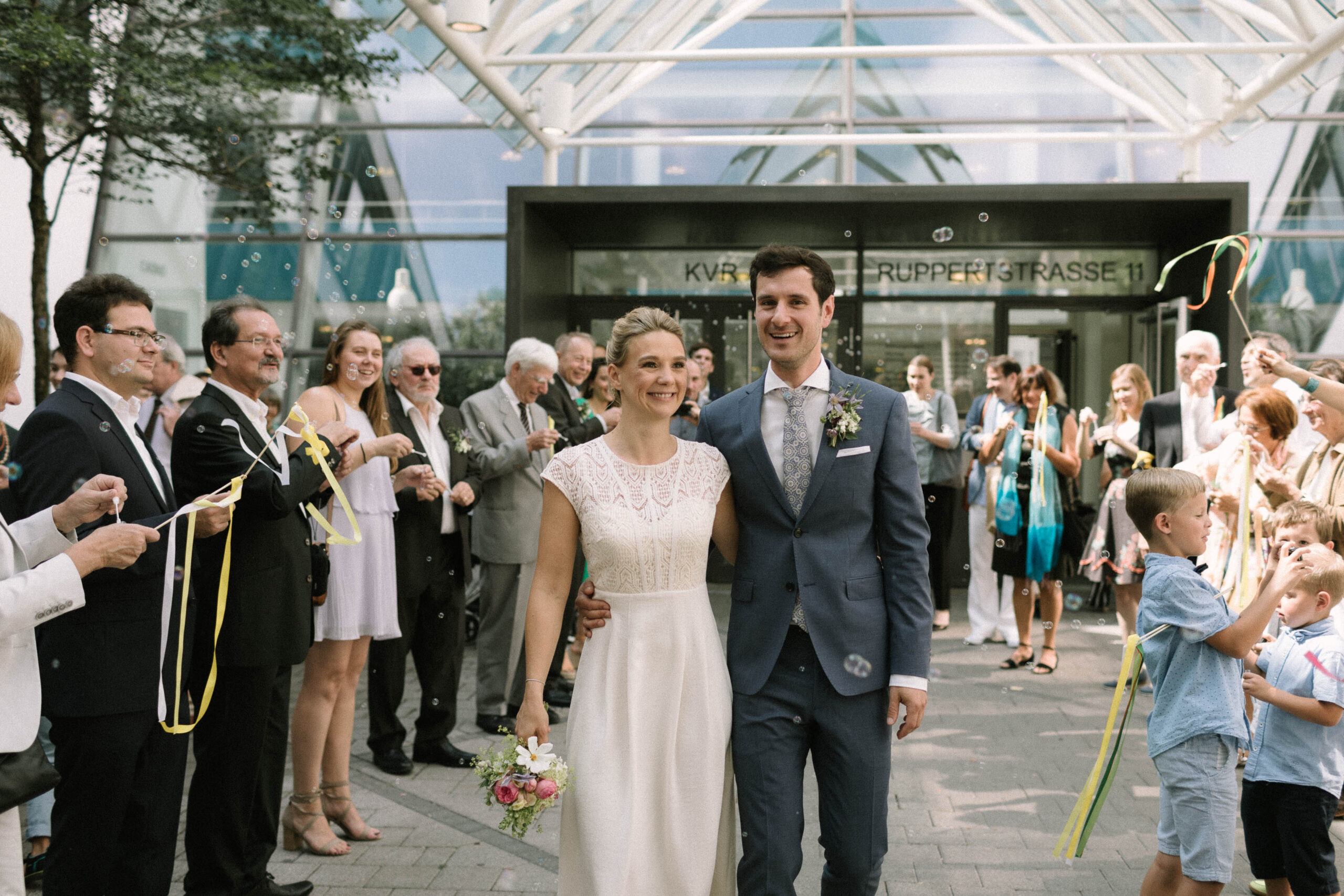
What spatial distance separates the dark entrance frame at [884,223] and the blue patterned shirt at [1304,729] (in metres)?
5.77

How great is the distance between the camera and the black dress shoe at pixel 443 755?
5.60 meters

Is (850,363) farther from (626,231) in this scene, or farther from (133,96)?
(133,96)

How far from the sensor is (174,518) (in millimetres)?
3033

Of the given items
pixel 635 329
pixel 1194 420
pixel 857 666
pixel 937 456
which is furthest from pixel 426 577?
pixel 937 456

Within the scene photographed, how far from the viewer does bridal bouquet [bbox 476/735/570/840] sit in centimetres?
283

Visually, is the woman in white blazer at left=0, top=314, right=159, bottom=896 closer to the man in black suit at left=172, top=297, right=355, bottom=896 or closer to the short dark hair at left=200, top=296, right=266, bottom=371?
the man in black suit at left=172, top=297, right=355, bottom=896

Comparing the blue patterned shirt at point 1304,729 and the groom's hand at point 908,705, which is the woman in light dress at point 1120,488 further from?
the groom's hand at point 908,705

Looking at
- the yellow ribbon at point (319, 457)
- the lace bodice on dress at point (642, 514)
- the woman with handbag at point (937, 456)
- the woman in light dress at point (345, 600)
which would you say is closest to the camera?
the lace bodice on dress at point (642, 514)

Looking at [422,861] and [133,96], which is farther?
[133,96]

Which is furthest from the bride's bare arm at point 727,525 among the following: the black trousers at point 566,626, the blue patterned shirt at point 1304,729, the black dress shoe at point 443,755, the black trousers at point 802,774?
the black trousers at point 566,626

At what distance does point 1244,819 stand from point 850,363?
887 centimetres

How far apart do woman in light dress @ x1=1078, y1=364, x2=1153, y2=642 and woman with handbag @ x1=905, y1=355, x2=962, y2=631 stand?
1.46 meters

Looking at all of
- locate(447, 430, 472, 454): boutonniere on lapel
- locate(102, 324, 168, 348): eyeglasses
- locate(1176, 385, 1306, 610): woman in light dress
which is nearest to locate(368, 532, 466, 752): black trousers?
locate(447, 430, 472, 454): boutonniere on lapel

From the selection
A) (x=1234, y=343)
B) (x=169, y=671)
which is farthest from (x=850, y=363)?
(x=169, y=671)
